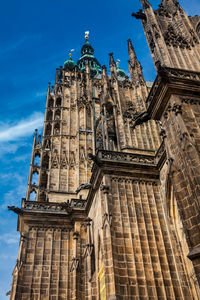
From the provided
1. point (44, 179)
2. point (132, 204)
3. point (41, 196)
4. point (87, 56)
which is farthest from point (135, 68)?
point (87, 56)

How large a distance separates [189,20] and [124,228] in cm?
974

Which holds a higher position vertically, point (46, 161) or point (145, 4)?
point (145, 4)

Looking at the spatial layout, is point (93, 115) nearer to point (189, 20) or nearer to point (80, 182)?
point (80, 182)

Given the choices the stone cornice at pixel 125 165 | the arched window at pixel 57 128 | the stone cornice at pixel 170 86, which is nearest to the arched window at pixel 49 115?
the arched window at pixel 57 128

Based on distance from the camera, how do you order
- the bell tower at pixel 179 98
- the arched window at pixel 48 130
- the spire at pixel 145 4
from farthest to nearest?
the arched window at pixel 48 130 → the spire at pixel 145 4 → the bell tower at pixel 179 98

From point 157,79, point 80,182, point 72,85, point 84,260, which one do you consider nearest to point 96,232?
point 84,260

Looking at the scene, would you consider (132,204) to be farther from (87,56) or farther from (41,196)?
(87,56)

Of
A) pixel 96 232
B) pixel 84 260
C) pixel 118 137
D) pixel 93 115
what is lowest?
pixel 84 260

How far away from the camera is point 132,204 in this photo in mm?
13227

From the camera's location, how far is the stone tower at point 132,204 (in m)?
9.36

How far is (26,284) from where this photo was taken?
1402cm

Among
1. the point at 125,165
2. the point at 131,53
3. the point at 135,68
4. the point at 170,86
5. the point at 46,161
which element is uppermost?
the point at 131,53

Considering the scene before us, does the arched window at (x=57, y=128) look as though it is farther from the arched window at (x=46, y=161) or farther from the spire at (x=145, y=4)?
the spire at (x=145, y=4)

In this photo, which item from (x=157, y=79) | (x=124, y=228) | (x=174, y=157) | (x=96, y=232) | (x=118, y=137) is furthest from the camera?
(x=118, y=137)
